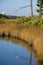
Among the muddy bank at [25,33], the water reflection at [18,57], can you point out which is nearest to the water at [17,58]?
the water reflection at [18,57]

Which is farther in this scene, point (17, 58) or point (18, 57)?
point (18, 57)

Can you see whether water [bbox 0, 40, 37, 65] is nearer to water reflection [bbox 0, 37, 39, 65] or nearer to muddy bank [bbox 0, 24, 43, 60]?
water reflection [bbox 0, 37, 39, 65]

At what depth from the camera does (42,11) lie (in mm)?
44312

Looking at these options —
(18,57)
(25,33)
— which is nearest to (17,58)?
(18,57)

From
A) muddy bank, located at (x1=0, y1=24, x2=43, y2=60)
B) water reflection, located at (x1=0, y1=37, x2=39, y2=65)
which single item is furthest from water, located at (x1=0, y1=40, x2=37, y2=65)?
muddy bank, located at (x1=0, y1=24, x2=43, y2=60)

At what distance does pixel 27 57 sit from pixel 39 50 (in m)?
1.67

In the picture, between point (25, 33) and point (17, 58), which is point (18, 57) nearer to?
point (17, 58)

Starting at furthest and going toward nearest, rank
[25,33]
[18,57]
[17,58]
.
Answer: [25,33] → [18,57] → [17,58]

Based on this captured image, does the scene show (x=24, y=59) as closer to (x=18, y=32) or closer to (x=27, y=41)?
(x=27, y=41)

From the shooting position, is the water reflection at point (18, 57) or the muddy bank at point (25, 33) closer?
the water reflection at point (18, 57)

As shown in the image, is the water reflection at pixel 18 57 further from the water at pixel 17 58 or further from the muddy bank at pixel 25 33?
the muddy bank at pixel 25 33

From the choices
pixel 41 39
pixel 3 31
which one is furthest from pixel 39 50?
pixel 3 31

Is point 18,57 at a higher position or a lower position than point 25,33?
higher

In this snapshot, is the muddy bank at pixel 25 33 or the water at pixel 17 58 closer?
the water at pixel 17 58
